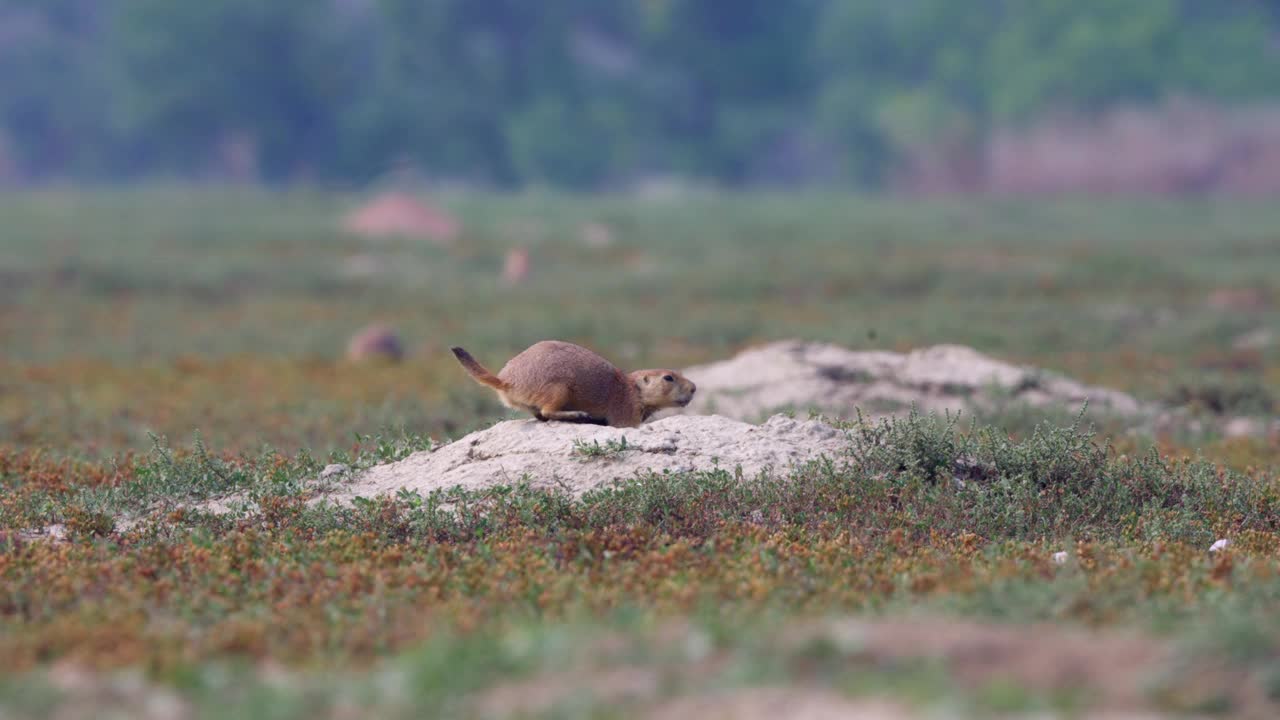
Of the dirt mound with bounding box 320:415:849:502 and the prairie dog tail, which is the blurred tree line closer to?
the dirt mound with bounding box 320:415:849:502

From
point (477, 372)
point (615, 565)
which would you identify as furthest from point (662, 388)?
point (615, 565)

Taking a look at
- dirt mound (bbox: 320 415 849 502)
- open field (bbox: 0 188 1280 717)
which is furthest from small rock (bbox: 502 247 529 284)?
dirt mound (bbox: 320 415 849 502)

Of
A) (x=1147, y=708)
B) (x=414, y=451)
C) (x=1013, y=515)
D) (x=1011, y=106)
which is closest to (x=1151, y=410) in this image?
(x=1013, y=515)

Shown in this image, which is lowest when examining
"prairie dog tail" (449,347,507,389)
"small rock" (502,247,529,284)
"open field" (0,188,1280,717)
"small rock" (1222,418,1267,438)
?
"open field" (0,188,1280,717)

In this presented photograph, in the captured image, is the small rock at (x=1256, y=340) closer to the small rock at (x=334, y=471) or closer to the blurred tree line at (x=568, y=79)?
the small rock at (x=334, y=471)

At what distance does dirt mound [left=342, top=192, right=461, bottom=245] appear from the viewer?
45656 mm

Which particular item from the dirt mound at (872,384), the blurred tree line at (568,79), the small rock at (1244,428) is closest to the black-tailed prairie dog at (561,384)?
the dirt mound at (872,384)

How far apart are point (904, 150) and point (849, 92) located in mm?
3996

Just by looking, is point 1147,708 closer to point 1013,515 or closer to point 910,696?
point 910,696

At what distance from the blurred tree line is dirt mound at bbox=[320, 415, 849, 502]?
6685cm

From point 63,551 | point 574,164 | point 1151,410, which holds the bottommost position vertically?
point 63,551

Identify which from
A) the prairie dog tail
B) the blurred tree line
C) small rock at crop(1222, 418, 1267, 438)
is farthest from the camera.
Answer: the blurred tree line

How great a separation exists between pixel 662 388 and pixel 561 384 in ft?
3.28

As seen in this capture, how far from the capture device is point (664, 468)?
32.6 feet
